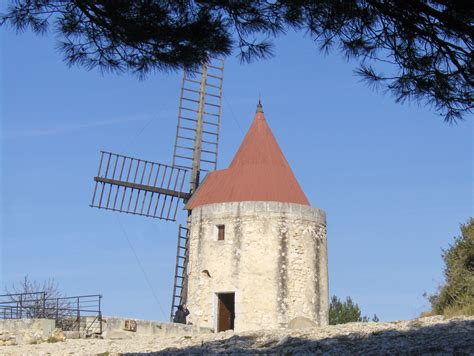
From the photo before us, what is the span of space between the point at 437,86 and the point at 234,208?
1044 centimetres

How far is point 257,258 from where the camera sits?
18.1 meters

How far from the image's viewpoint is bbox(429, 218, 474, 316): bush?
51.3 ft

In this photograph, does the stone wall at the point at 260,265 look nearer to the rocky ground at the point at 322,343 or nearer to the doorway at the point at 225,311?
the doorway at the point at 225,311

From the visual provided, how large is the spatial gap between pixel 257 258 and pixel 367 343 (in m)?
7.76

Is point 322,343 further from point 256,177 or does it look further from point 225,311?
point 256,177

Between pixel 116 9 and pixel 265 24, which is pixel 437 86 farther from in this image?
pixel 116 9

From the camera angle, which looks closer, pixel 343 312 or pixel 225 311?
pixel 225 311

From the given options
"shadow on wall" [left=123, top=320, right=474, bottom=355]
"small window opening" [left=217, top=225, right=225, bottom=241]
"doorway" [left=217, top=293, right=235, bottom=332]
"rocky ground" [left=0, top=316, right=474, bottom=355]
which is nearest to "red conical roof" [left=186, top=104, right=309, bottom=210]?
"small window opening" [left=217, top=225, right=225, bottom=241]

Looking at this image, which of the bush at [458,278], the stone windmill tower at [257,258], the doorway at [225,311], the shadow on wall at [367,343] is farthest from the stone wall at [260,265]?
the shadow on wall at [367,343]

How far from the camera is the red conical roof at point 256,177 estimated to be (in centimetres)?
1923

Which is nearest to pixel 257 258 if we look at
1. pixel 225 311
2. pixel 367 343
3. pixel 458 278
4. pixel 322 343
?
pixel 225 311

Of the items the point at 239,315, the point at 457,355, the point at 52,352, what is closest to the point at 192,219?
the point at 239,315

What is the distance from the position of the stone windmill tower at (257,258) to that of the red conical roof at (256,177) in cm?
4

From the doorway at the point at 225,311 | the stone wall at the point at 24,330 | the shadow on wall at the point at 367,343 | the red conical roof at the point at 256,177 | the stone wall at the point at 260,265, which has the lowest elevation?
the shadow on wall at the point at 367,343
